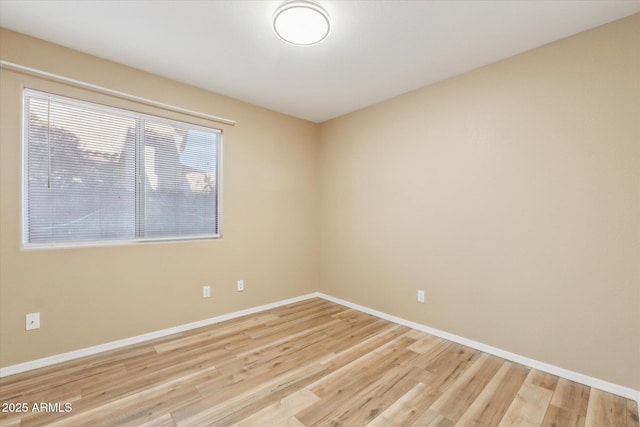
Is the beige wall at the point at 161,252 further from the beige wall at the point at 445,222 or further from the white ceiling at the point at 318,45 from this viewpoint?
the white ceiling at the point at 318,45

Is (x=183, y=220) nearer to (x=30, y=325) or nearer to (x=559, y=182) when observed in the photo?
(x=30, y=325)

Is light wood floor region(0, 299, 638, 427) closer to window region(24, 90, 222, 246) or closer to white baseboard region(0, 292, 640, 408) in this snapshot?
white baseboard region(0, 292, 640, 408)

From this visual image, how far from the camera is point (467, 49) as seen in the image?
89.4 inches

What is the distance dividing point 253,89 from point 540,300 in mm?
3277

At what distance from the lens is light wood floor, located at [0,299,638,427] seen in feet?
5.49

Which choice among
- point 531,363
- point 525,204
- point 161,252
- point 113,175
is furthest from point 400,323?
point 113,175

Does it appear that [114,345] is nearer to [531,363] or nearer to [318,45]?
[318,45]

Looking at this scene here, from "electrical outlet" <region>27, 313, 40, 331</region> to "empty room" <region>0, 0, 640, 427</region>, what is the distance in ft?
0.06

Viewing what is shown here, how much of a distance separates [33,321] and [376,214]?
10.6ft

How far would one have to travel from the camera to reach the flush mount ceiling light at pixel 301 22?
5.79 feet

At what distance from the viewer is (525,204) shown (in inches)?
90.1

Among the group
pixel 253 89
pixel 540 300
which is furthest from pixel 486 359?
pixel 253 89

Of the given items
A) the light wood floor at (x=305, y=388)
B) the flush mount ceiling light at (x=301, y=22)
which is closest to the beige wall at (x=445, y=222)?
the light wood floor at (x=305, y=388)

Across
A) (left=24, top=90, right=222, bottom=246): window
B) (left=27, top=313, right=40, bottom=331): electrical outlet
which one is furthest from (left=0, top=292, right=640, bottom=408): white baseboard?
(left=24, top=90, right=222, bottom=246): window
